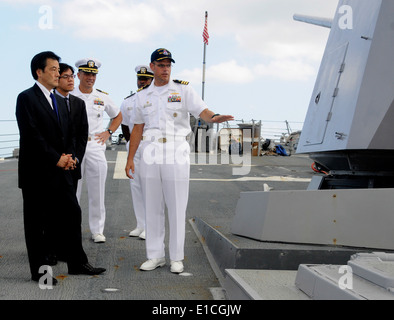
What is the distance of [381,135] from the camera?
379 cm

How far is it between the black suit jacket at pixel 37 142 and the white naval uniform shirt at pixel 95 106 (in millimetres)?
1520

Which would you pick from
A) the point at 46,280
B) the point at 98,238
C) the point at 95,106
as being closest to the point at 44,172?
the point at 46,280

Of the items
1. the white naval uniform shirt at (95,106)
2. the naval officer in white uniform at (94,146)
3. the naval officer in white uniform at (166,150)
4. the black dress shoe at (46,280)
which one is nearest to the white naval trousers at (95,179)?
the naval officer in white uniform at (94,146)

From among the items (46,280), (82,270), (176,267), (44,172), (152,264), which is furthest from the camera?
(152,264)

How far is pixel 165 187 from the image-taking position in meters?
4.45

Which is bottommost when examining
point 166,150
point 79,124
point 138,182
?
point 138,182

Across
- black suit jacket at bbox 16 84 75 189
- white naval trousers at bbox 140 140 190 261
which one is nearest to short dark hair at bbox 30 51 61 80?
black suit jacket at bbox 16 84 75 189

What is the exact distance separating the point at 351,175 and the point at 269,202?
1098 mm

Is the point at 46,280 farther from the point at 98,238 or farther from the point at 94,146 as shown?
the point at 94,146

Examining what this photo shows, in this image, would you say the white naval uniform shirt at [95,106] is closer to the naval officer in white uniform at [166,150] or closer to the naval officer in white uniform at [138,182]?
the naval officer in white uniform at [138,182]

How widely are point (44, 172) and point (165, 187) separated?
3.30 ft

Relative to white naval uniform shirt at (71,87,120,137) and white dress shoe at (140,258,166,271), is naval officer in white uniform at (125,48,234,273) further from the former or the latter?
white naval uniform shirt at (71,87,120,137)

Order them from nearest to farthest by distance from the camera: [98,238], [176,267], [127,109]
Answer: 1. [176,267]
2. [98,238]
3. [127,109]
